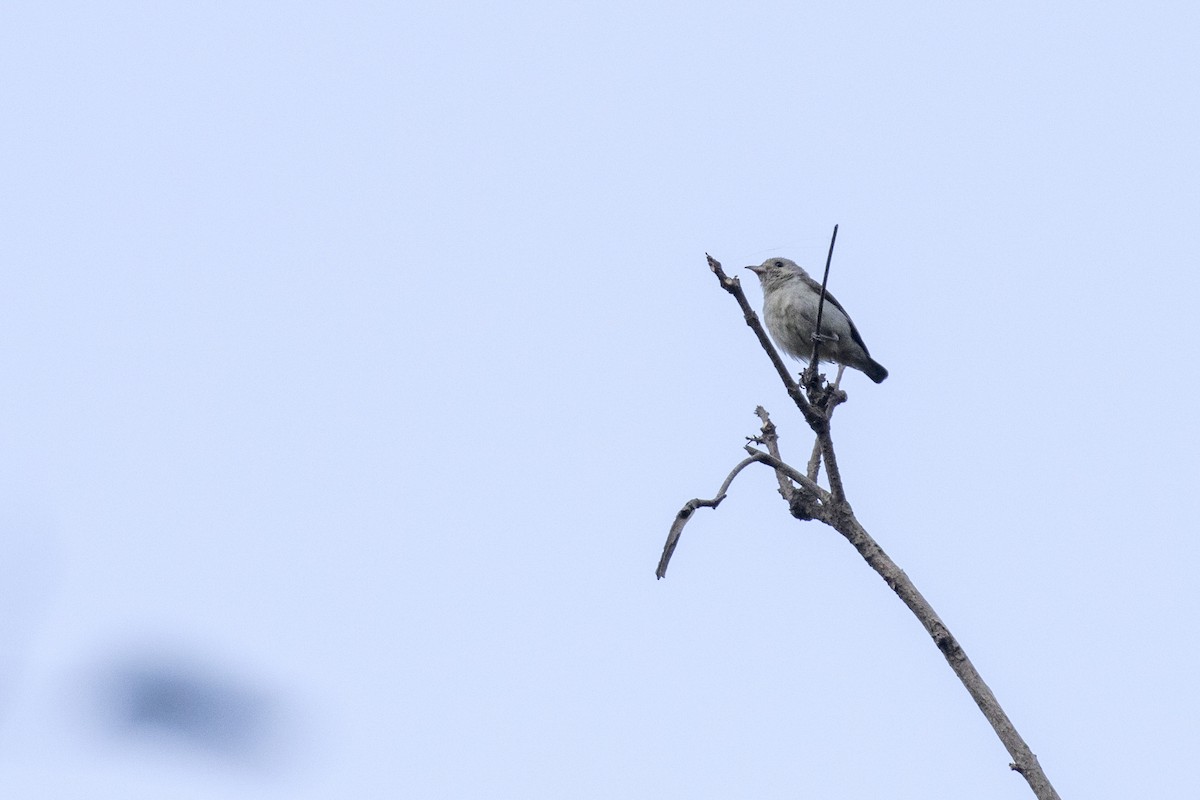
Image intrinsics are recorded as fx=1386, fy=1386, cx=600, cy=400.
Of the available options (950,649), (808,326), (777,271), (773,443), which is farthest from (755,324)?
(777,271)

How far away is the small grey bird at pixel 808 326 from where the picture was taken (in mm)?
11508

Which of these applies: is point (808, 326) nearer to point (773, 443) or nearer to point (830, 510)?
point (773, 443)

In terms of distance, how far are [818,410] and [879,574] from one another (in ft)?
3.36

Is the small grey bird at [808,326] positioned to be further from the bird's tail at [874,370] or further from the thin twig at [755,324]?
the thin twig at [755,324]

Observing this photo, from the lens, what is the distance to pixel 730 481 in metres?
5.93

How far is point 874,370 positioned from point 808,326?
0.83 m

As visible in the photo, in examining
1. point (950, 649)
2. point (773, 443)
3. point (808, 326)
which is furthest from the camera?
point (808, 326)

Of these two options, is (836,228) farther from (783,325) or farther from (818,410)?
(783,325)

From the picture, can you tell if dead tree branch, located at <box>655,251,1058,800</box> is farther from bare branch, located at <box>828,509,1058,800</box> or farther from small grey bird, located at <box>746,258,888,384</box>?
small grey bird, located at <box>746,258,888,384</box>

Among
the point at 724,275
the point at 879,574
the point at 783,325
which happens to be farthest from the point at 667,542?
the point at 783,325

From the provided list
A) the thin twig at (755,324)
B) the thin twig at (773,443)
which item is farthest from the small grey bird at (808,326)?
the thin twig at (755,324)

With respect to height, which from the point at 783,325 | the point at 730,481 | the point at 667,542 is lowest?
the point at 667,542

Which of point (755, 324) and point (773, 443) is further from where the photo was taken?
point (773, 443)

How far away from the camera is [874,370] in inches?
468
